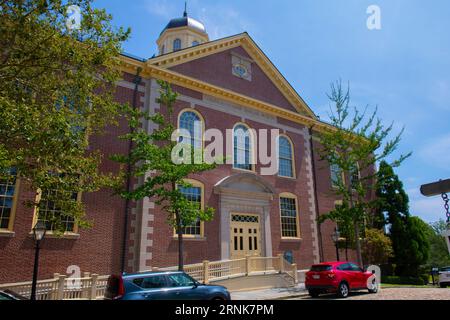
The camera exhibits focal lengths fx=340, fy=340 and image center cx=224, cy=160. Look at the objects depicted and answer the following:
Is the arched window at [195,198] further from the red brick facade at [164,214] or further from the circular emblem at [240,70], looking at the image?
the circular emblem at [240,70]

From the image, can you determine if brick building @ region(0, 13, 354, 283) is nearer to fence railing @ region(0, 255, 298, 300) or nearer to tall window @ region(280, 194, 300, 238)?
tall window @ region(280, 194, 300, 238)

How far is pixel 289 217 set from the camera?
2300cm

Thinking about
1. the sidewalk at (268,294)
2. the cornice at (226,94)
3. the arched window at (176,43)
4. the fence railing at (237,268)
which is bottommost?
the sidewalk at (268,294)

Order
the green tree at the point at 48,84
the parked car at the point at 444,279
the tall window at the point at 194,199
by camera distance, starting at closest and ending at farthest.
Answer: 1. the green tree at the point at 48,84
2. the tall window at the point at 194,199
3. the parked car at the point at 444,279

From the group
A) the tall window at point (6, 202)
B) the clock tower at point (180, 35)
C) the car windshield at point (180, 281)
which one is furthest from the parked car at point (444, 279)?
the clock tower at point (180, 35)

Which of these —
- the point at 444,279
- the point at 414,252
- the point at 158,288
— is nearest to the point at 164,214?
the point at 158,288

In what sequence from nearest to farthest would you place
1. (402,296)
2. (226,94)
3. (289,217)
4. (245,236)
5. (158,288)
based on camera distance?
1. (158,288)
2. (402,296)
3. (245,236)
4. (226,94)
5. (289,217)

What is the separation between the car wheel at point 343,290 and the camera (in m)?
14.5

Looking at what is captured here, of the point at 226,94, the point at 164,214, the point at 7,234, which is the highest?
the point at 226,94

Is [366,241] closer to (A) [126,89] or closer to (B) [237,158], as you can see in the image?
(B) [237,158]

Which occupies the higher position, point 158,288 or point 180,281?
point 180,281

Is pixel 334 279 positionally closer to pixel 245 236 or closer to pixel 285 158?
pixel 245 236

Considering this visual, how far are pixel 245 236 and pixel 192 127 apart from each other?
720 centimetres

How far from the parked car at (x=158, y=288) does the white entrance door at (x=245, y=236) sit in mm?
9663
